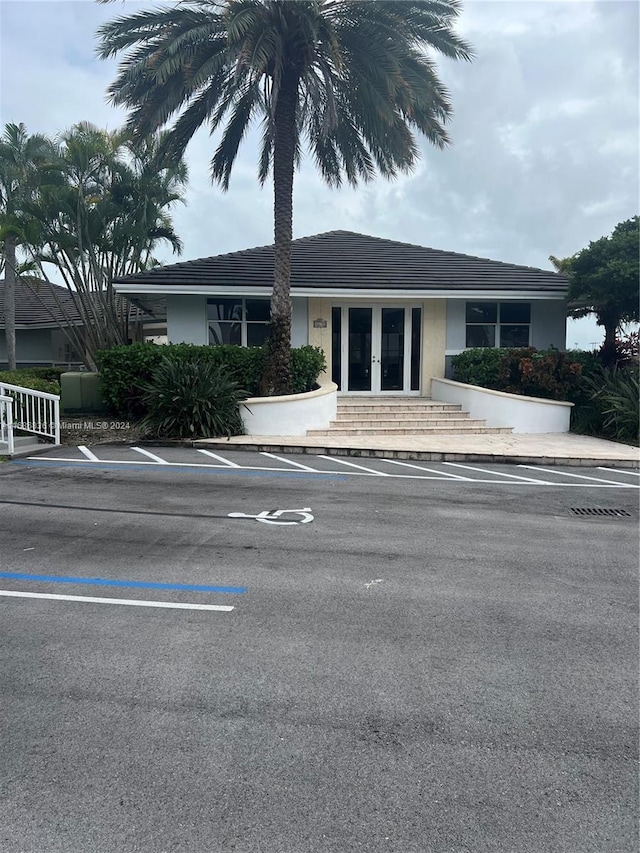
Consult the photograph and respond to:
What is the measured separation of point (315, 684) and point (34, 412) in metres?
11.0

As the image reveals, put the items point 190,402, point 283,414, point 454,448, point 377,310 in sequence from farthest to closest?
point 377,310 → point 283,414 → point 190,402 → point 454,448

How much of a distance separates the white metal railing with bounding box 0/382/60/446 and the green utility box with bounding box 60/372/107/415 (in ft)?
7.57

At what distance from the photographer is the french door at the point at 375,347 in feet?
60.7

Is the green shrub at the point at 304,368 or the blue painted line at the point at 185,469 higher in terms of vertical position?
the green shrub at the point at 304,368

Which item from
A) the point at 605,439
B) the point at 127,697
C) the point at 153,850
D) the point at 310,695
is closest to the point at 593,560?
the point at 310,695

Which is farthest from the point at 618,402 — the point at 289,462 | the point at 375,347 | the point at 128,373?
the point at 128,373

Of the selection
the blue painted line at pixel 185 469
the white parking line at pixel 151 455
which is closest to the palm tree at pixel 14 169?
the white parking line at pixel 151 455

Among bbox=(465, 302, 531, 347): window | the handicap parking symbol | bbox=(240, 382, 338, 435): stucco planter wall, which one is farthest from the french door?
the handicap parking symbol

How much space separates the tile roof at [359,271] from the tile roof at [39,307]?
795 cm

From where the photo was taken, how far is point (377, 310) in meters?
18.5

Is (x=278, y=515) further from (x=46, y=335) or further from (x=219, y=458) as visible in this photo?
(x=46, y=335)

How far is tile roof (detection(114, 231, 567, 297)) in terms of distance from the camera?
17.1m

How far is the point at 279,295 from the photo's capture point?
48.6 feet

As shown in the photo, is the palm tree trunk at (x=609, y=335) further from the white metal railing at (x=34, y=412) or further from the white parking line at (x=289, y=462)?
the white metal railing at (x=34, y=412)
